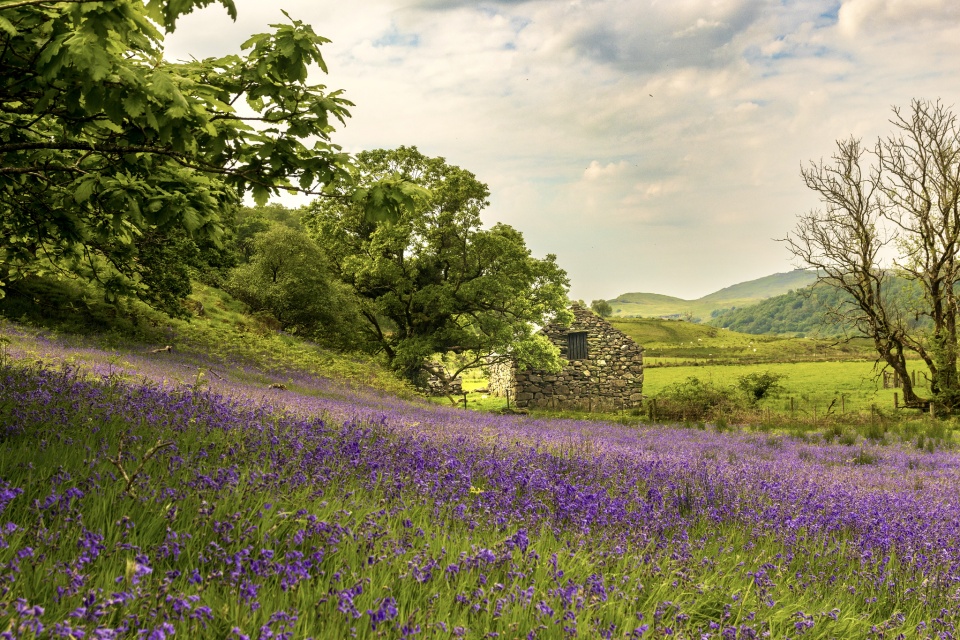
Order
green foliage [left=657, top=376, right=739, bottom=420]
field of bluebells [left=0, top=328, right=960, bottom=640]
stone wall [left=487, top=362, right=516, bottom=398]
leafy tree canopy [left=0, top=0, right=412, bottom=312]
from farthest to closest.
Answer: stone wall [left=487, top=362, right=516, bottom=398] < green foliage [left=657, top=376, right=739, bottom=420] < leafy tree canopy [left=0, top=0, right=412, bottom=312] < field of bluebells [left=0, top=328, right=960, bottom=640]

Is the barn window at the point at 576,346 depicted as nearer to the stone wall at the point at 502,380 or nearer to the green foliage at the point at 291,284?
the stone wall at the point at 502,380

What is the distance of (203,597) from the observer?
2533mm

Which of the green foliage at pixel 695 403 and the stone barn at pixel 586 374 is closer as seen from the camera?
the green foliage at pixel 695 403

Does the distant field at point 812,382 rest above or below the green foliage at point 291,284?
below

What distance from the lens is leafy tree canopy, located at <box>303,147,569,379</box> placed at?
102 ft

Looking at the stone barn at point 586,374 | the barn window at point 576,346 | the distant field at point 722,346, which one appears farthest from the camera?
the distant field at point 722,346

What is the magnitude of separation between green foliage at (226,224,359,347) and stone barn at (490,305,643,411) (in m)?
14.4

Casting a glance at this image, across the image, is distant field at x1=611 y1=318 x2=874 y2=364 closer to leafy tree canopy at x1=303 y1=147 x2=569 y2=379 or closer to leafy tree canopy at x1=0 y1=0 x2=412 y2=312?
leafy tree canopy at x1=303 y1=147 x2=569 y2=379

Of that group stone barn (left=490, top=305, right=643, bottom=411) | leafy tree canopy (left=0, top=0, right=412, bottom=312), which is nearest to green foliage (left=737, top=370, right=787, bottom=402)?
stone barn (left=490, top=305, right=643, bottom=411)

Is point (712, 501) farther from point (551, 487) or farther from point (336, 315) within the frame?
point (336, 315)

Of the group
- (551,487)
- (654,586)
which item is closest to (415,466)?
(551,487)

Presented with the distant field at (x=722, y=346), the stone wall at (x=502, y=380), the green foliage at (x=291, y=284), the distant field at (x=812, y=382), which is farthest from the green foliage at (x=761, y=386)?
the green foliage at (x=291, y=284)

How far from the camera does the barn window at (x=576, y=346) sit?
1615 inches

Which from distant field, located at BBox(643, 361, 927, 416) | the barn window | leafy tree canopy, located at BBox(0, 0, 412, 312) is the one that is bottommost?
distant field, located at BBox(643, 361, 927, 416)
